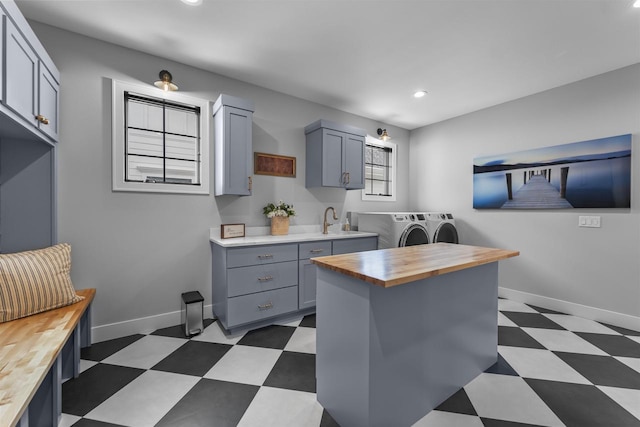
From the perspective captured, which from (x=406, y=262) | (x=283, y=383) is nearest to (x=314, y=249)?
(x=283, y=383)

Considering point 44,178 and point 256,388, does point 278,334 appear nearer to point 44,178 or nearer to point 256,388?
point 256,388

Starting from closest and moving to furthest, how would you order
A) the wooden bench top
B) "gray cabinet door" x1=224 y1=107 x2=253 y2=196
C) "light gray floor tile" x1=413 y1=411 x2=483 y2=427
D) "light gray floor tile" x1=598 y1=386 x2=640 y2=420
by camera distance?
the wooden bench top
"light gray floor tile" x1=413 y1=411 x2=483 y2=427
"light gray floor tile" x1=598 y1=386 x2=640 y2=420
"gray cabinet door" x1=224 y1=107 x2=253 y2=196

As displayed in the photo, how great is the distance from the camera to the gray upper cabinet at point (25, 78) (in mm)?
1341

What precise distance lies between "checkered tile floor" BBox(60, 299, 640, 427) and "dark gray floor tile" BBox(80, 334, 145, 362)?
1 cm

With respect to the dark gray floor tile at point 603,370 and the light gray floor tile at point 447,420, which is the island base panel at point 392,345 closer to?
the light gray floor tile at point 447,420

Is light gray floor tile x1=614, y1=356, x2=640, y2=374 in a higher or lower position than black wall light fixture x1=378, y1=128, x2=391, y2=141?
lower

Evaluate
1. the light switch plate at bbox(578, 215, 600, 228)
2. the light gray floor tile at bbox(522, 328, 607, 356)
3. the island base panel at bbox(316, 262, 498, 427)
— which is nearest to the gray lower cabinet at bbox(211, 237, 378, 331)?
the island base panel at bbox(316, 262, 498, 427)

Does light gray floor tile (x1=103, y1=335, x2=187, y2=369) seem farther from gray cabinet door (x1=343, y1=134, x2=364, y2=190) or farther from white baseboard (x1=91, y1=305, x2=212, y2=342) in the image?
gray cabinet door (x1=343, y1=134, x2=364, y2=190)

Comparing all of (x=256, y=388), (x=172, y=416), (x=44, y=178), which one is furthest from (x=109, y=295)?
(x=256, y=388)

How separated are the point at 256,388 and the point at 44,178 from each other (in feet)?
7.18

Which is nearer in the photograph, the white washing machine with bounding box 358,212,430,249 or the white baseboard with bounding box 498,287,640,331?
the white baseboard with bounding box 498,287,640,331

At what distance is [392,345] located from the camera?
134cm

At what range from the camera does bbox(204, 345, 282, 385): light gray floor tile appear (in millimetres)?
1854

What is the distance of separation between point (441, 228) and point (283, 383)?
2976 mm
